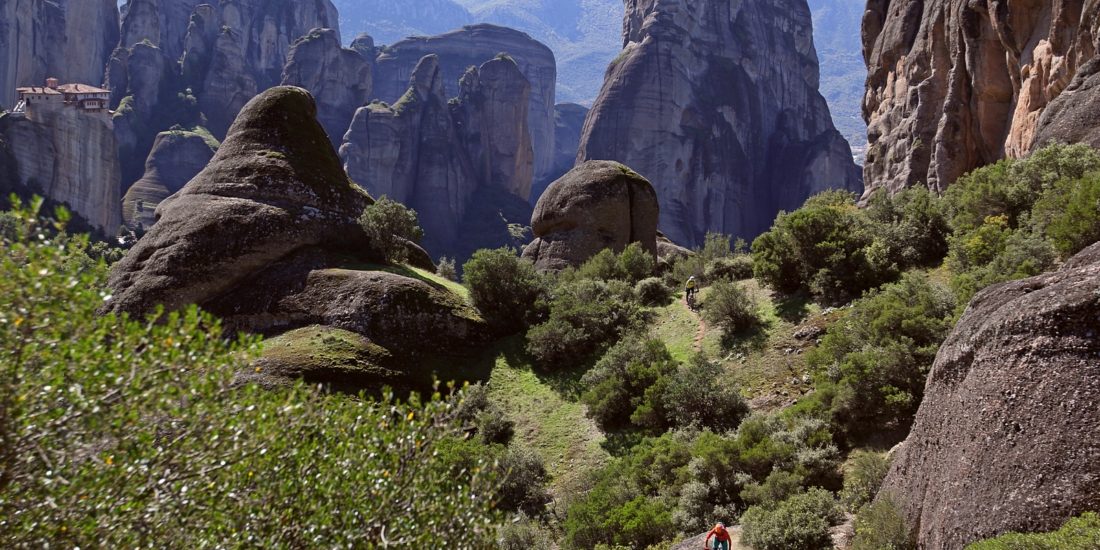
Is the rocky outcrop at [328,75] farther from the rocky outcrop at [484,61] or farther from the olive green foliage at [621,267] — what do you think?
the olive green foliage at [621,267]

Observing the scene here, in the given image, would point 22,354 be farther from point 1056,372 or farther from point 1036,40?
point 1036,40

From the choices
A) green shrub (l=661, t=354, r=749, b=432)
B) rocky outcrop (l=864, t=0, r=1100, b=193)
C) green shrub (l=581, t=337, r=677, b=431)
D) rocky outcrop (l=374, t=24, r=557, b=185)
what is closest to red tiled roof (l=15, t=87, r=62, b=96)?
rocky outcrop (l=374, t=24, r=557, b=185)

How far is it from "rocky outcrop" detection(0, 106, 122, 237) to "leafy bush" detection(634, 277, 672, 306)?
260 ft

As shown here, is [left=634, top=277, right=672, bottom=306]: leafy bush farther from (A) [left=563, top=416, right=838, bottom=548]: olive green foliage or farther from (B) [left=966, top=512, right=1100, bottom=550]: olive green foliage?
(B) [left=966, top=512, right=1100, bottom=550]: olive green foliage

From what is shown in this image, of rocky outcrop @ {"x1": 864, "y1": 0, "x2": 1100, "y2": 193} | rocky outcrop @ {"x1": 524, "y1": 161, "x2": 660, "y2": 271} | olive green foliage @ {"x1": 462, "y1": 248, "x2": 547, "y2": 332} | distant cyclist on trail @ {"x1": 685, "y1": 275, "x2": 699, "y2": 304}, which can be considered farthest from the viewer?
rocky outcrop @ {"x1": 524, "y1": 161, "x2": 660, "y2": 271}

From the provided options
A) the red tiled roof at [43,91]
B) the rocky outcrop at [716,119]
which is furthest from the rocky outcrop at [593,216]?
the red tiled roof at [43,91]

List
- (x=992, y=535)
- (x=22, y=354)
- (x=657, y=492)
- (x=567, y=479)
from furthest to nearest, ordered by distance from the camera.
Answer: (x=567, y=479)
(x=657, y=492)
(x=992, y=535)
(x=22, y=354)

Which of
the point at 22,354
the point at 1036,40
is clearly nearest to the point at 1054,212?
the point at 1036,40

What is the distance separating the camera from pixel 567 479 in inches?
824

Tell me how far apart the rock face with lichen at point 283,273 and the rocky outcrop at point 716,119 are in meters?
86.7

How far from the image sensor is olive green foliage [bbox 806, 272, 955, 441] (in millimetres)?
17297

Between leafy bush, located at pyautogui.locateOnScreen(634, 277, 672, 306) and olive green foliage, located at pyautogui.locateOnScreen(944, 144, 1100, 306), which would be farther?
leafy bush, located at pyautogui.locateOnScreen(634, 277, 672, 306)

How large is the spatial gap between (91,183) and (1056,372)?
107805 millimetres

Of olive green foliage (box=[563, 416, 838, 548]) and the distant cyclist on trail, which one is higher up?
the distant cyclist on trail
